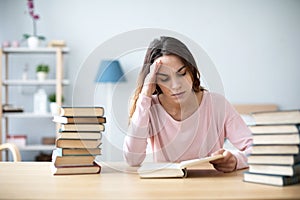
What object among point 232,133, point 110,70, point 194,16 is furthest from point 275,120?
point 194,16

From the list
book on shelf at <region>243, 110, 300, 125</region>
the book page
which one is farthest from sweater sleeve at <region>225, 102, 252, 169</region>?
book on shelf at <region>243, 110, 300, 125</region>

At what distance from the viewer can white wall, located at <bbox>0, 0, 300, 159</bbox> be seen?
14.1ft

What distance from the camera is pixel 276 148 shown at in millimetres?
1153

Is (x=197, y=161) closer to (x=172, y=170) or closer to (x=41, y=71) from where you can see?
(x=172, y=170)

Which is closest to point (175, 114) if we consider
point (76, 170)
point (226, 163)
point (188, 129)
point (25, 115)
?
point (188, 129)

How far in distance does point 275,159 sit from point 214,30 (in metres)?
3.33

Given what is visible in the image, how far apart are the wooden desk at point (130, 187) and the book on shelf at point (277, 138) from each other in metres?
0.11

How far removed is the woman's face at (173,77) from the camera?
5.07 feet

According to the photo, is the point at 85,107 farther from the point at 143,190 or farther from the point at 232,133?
the point at 232,133

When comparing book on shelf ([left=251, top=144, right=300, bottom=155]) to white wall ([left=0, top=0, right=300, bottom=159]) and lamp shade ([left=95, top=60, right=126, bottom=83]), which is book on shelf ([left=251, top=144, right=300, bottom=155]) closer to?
lamp shade ([left=95, top=60, right=126, bottom=83])

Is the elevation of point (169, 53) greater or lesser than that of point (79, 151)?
greater

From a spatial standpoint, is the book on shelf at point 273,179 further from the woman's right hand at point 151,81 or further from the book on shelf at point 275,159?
the woman's right hand at point 151,81

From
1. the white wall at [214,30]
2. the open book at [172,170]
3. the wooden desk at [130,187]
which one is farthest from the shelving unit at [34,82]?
the open book at [172,170]

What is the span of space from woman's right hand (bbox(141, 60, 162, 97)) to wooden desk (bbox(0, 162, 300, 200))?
33cm
